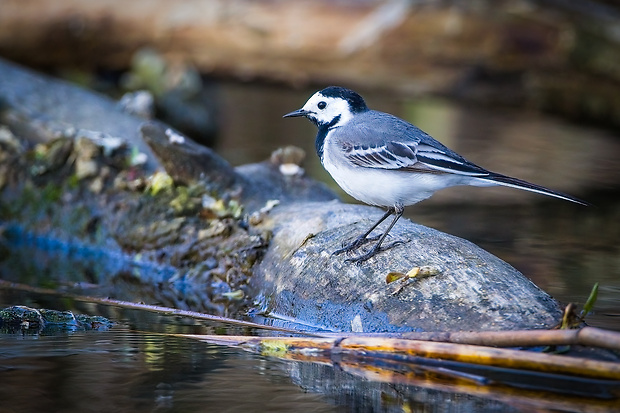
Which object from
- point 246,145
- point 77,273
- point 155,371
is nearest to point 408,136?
point 155,371

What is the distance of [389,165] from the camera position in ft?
16.3

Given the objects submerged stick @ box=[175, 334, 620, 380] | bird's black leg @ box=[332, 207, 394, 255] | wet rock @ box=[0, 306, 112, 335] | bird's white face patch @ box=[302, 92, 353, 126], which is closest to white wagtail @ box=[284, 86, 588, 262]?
bird's black leg @ box=[332, 207, 394, 255]

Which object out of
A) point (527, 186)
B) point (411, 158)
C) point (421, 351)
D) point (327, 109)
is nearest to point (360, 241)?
point (411, 158)

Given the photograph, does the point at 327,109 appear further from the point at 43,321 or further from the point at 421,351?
the point at 43,321

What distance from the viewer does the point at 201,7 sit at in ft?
40.0

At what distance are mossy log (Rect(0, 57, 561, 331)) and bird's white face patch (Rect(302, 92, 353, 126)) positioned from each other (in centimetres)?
60

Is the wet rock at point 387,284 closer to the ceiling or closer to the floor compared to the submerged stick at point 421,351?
closer to the ceiling

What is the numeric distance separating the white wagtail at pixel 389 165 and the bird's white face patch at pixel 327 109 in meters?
0.13

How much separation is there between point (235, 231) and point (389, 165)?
1474 mm

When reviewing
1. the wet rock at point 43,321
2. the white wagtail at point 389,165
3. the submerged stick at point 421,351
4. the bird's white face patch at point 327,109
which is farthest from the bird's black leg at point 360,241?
the wet rock at point 43,321

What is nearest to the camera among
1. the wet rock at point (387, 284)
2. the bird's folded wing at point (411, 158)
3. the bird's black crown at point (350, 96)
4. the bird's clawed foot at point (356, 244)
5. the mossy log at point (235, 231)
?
the wet rock at point (387, 284)

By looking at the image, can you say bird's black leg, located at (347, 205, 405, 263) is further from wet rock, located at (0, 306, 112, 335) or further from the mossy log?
wet rock, located at (0, 306, 112, 335)

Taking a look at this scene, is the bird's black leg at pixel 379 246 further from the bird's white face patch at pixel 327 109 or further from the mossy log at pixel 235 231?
the bird's white face patch at pixel 327 109

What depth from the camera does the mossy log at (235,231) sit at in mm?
4523
